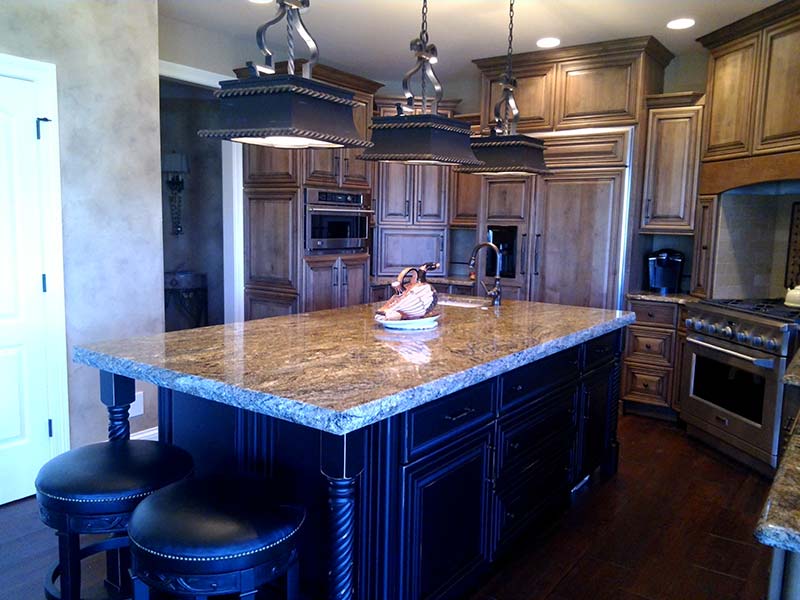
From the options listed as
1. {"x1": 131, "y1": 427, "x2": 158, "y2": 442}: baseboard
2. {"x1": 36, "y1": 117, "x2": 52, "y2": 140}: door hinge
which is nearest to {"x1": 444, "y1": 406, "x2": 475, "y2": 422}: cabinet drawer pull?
{"x1": 131, "y1": 427, "x2": 158, "y2": 442}: baseboard

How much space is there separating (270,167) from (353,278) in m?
1.08

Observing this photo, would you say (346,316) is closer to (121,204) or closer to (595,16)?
(121,204)

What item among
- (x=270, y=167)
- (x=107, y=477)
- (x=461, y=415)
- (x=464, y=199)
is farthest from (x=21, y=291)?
(x=464, y=199)

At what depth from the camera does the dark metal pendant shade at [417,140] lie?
2.52m

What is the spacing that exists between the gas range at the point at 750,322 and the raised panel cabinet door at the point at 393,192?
99.4 inches

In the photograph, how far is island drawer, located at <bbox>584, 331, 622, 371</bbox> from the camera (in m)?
3.10

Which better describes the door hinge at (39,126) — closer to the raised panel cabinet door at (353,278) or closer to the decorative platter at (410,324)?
the decorative platter at (410,324)

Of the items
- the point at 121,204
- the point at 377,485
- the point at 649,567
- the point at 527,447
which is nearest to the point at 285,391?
the point at 377,485

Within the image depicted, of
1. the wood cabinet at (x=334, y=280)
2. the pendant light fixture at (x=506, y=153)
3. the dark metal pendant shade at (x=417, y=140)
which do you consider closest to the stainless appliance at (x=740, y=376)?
the pendant light fixture at (x=506, y=153)

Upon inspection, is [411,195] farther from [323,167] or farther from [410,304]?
[410,304]

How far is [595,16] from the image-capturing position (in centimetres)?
396

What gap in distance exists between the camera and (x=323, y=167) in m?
4.66

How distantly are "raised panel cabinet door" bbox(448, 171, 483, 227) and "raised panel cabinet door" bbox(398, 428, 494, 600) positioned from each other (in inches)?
139

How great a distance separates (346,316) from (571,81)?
9.22 feet
